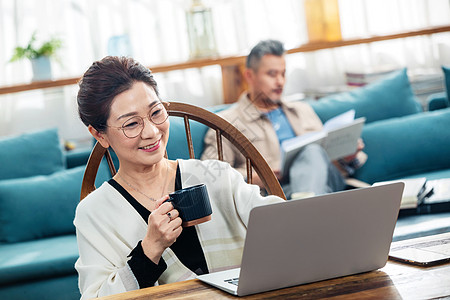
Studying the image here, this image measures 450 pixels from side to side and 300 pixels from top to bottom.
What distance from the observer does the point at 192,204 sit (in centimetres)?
115

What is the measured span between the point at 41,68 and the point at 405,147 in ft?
6.25

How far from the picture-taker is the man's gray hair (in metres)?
2.80

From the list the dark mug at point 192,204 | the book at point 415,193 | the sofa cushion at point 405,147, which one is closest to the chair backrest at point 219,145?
the dark mug at point 192,204

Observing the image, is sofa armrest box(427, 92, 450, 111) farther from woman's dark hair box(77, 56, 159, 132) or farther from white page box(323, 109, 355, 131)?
woman's dark hair box(77, 56, 159, 132)

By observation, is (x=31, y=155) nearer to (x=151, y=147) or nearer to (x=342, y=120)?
(x=342, y=120)

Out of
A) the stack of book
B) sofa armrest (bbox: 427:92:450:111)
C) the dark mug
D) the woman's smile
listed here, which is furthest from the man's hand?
the dark mug

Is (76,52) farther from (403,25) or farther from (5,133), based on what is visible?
(403,25)

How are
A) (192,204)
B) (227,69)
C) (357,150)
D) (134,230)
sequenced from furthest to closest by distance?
1. (227,69)
2. (357,150)
3. (134,230)
4. (192,204)

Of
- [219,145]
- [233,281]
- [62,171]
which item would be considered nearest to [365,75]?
[62,171]

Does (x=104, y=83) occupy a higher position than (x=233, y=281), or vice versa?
(x=104, y=83)

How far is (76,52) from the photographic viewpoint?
140 inches

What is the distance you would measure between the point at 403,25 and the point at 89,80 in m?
3.04

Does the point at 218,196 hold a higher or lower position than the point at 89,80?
lower

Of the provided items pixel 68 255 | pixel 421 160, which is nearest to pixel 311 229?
pixel 68 255
